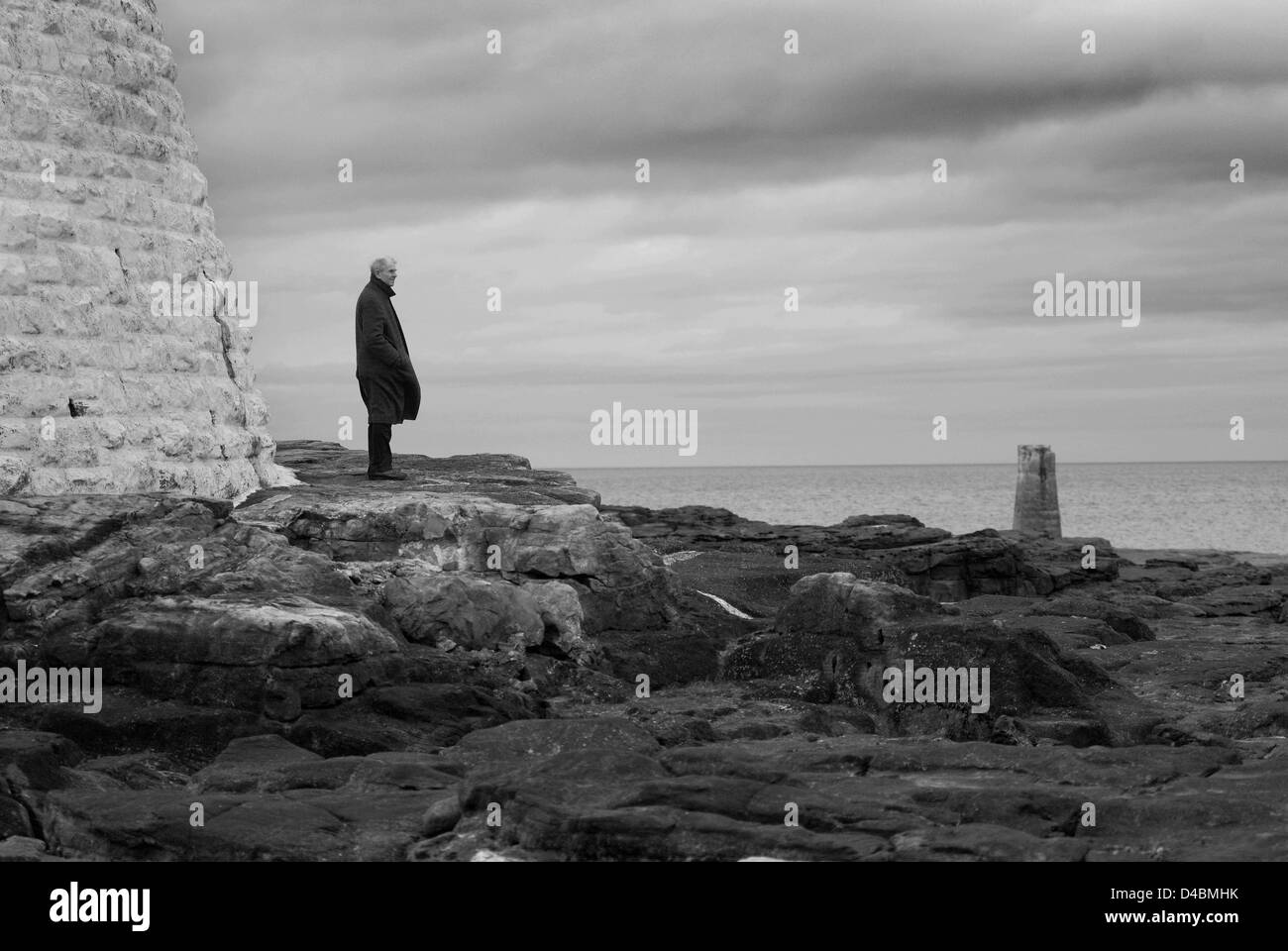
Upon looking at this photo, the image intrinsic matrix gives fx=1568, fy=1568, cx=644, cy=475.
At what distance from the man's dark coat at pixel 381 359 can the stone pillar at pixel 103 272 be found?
4.11 ft

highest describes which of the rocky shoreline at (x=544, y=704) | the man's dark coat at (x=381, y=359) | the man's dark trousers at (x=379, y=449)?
the man's dark coat at (x=381, y=359)

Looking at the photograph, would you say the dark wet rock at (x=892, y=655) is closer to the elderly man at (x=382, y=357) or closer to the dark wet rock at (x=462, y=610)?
the dark wet rock at (x=462, y=610)

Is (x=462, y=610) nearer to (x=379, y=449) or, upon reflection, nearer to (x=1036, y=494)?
(x=379, y=449)

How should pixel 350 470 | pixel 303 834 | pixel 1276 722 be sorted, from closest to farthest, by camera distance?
pixel 303 834, pixel 1276 722, pixel 350 470

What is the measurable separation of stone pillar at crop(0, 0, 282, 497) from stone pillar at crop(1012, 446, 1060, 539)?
872 inches

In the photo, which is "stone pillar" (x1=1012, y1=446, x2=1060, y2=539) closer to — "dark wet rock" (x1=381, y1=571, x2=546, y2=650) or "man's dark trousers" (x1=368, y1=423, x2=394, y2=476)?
"man's dark trousers" (x1=368, y1=423, x2=394, y2=476)

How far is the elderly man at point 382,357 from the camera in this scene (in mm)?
14711

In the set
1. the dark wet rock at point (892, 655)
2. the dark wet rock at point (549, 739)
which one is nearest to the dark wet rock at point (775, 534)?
the dark wet rock at point (892, 655)

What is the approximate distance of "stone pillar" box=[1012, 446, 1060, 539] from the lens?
3353 cm

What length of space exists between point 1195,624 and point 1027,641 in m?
7.79

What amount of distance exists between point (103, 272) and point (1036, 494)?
24137 millimetres

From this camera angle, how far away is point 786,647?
491 inches
